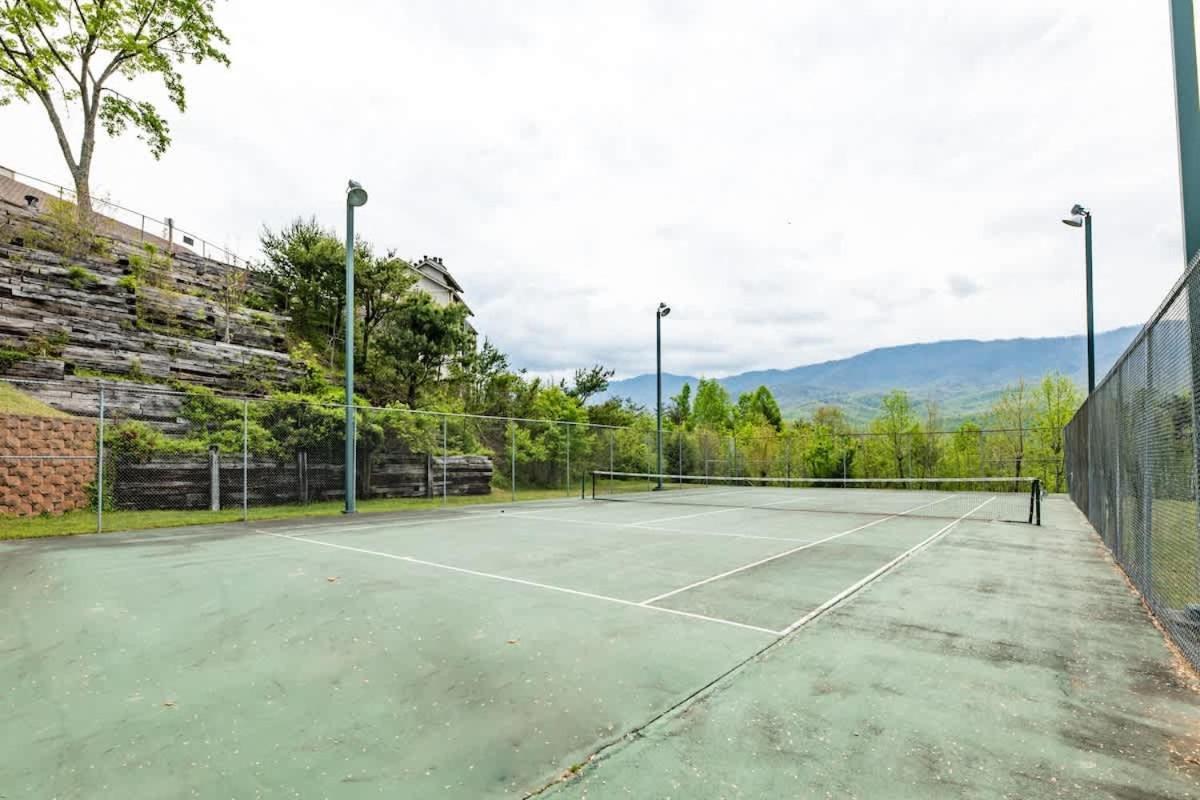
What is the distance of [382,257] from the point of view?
25.8 meters

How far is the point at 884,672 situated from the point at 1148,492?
11.8 ft

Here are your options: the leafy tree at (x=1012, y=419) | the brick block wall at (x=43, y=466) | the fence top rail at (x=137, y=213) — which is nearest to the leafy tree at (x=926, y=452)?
the leafy tree at (x=1012, y=419)

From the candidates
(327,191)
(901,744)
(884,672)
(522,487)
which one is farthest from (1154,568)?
(327,191)

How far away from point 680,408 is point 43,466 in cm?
5273

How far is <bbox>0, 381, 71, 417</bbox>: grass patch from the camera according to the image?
484 inches

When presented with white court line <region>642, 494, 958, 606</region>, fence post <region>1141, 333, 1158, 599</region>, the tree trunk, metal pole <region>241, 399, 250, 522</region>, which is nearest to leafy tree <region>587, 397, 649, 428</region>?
metal pole <region>241, 399, 250, 522</region>

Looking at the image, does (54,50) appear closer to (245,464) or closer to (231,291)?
(231,291)

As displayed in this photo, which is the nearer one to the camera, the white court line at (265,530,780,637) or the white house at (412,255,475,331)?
the white court line at (265,530,780,637)

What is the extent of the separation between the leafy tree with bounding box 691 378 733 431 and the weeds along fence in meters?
31.7

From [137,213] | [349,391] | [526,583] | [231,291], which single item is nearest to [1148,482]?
[526,583]

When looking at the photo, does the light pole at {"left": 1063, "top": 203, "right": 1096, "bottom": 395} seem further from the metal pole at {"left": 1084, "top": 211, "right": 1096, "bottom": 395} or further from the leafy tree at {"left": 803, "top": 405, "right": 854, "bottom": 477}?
the leafy tree at {"left": 803, "top": 405, "right": 854, "bottom": 477}

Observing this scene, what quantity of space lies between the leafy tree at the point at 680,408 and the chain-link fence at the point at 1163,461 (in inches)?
1854

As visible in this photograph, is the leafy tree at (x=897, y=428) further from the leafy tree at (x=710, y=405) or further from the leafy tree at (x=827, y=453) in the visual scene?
the leafy tree at (x=710, y=405)

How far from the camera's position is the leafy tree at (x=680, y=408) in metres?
56.2
